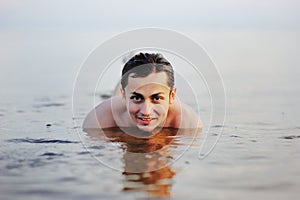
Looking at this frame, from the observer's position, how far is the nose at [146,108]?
486 cm

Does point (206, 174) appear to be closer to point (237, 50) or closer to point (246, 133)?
point (246, 133)

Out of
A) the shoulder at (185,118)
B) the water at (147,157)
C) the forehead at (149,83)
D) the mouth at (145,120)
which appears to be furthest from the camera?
the shoulder at (185,118)

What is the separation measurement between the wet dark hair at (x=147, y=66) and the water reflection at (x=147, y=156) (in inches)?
23.6

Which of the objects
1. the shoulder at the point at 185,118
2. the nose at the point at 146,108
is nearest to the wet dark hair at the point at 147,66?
the nose at the point at 146,108

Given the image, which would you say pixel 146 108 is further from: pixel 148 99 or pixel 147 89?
pixel 147 89

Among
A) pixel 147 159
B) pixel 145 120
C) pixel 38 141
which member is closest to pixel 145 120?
pixel 145 120

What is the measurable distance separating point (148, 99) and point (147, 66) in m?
0.37

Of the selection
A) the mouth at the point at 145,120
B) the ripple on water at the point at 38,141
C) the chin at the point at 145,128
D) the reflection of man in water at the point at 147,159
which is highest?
the mouth at the point at 145,120

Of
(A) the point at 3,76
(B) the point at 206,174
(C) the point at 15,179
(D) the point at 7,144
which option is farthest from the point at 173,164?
(A) the point at 3,76

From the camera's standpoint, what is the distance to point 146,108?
4891 mm

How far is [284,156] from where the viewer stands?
179 inches

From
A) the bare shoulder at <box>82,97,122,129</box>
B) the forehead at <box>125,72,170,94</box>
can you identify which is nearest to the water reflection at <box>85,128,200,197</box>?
the bare shoulder at <box>82,97,122,129</box>

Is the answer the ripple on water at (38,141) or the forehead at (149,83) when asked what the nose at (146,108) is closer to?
the forehead at (149,83)

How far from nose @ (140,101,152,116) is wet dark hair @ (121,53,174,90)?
31cm
